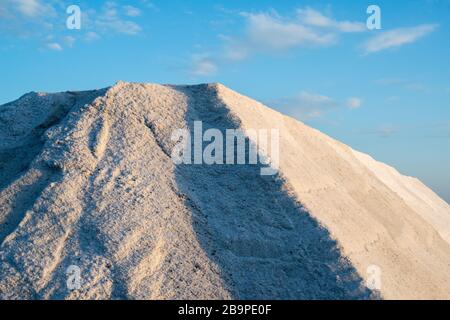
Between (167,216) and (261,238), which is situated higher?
(167,216)
